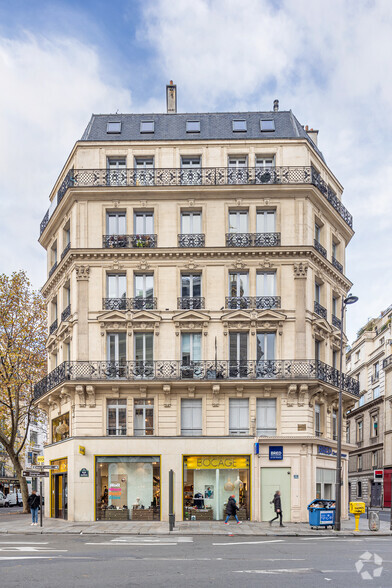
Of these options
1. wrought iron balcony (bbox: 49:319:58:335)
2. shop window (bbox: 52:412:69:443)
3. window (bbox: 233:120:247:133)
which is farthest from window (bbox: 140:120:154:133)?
shop window (bbox: 52:412:69:443)

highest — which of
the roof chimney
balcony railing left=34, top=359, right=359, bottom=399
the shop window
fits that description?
the roof chimney

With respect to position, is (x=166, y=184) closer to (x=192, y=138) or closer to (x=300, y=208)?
(x=192, y=138)

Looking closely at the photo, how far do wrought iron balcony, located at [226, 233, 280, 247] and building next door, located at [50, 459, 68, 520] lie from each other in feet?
40.8

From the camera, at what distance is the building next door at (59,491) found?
3244cm

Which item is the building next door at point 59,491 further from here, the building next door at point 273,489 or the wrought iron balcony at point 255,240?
the wrought iron balcony at point 255,240

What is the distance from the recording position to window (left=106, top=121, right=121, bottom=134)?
3553 cm

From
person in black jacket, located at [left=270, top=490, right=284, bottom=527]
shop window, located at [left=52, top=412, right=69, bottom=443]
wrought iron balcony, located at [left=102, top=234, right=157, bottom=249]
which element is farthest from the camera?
shop window, located at [left=52, top=412, right=69, bottom=443]

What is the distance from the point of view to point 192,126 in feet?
117

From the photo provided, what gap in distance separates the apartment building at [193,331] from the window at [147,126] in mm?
1484

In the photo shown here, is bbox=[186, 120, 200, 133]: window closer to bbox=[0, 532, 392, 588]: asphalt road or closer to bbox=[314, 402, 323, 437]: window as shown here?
bbox=[314, 402, 323, 437]: window

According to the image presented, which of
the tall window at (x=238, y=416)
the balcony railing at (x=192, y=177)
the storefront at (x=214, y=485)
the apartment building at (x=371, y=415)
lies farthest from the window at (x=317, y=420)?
the apartment building at (x=371, y=415)

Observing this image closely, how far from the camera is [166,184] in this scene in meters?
32.9

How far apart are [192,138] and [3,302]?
14.3 metres

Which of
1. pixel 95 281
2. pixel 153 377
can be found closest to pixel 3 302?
pixel 95 281
